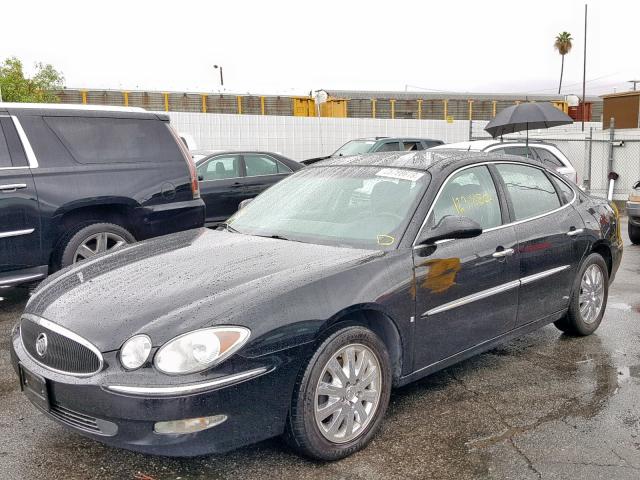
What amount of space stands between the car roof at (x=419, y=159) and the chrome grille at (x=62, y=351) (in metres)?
2.27

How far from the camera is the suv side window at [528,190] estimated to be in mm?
4477

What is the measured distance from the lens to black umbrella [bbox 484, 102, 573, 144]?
32.7 ft

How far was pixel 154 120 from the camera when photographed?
6.84 meters

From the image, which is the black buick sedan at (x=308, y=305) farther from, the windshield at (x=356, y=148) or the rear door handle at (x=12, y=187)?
the windshield at (x=356, y=148)

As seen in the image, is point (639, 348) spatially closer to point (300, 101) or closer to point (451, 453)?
point (451, 453)

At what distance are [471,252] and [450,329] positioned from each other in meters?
0.50

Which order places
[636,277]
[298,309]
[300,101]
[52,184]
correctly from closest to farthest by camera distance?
1. [298,309]
2. [52,184]
3. [636,277]
4. [300,101]

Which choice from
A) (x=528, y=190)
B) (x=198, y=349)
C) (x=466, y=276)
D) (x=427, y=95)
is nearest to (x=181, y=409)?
(x=198, y=349)

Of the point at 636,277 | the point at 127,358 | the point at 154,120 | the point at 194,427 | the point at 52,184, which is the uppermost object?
the point at 154,120

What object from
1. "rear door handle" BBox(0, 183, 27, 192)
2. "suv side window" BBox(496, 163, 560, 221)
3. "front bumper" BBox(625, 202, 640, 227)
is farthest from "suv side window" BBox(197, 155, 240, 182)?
"suv side window" BBox(496, 163, 560, 221)

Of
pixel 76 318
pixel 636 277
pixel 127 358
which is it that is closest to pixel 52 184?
pixel 76 318

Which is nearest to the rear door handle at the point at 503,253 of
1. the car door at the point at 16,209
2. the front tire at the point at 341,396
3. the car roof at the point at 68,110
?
the front tire at the point at 341,396

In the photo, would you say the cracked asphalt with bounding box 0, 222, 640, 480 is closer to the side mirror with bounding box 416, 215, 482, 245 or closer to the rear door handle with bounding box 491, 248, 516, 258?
the rear door handle with bounding box 491, 248, 516, 258

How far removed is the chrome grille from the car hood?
0.13 feet
